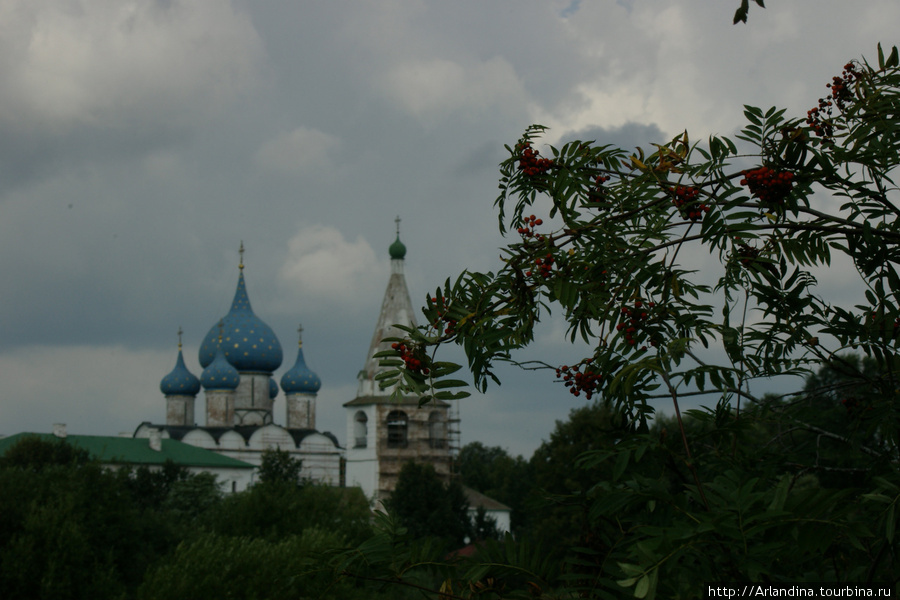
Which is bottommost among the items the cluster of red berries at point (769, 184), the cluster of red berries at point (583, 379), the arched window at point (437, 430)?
the cluster of red berries at point (583, 379)

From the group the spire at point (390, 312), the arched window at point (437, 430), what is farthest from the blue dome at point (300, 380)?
the arched window at point (437, 430)

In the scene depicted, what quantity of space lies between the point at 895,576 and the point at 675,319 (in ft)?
3.71

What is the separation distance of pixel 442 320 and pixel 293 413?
2597 inches

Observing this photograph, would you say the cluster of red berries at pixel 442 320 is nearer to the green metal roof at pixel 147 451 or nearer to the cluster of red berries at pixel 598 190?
the cluster of red berries at pixel 598 190

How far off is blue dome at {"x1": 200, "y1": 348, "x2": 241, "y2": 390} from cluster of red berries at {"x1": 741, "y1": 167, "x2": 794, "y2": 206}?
63.3 m

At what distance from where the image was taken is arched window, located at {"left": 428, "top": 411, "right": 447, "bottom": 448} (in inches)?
2355

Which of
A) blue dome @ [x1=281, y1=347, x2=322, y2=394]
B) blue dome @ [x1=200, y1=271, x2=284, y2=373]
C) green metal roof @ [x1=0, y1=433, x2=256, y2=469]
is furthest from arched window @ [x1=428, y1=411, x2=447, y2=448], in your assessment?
blue dome @ [x1=200, y1=271, x2=284, y2=373]

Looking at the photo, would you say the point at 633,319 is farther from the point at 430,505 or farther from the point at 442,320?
the point at 430,505

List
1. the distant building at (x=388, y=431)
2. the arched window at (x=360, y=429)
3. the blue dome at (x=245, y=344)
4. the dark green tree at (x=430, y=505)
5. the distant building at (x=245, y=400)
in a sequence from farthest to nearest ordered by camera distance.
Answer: the blue dome at (x=245, y=344) < the distant building at (x=245, y=400) < the arched window at (x=360, y=429) < the distant building at (x=388, y=431) < the dark green tree at (x=430, y=505)

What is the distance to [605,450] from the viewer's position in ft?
9.68

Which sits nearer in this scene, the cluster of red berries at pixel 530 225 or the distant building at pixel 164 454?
the cluster of red berries at pixel 530 225

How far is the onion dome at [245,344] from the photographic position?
66.6m

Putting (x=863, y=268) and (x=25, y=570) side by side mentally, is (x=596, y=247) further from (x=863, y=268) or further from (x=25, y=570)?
(x=25, y=570)

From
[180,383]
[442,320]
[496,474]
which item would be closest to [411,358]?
[442,320]
